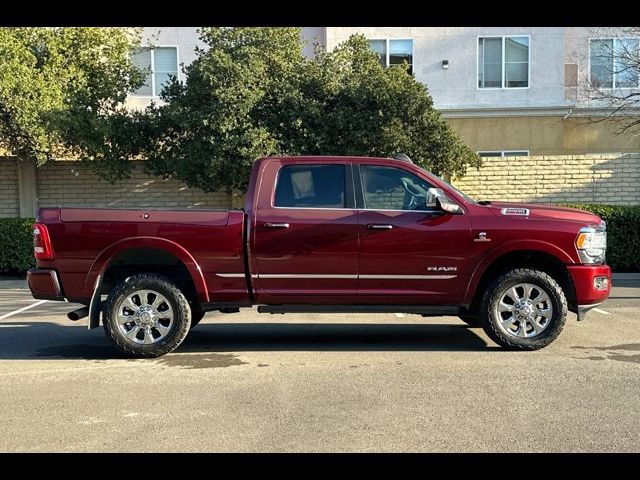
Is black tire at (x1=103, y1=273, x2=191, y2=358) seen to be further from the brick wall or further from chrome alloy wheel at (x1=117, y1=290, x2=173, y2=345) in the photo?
the brick wall

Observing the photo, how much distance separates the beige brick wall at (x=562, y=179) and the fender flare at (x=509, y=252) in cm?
854

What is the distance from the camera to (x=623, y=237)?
44.1 ft

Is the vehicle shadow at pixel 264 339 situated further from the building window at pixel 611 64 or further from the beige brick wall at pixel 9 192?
the building window at pixel 611 64

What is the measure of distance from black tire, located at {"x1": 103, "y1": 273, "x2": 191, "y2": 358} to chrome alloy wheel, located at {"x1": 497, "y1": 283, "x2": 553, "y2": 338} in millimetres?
3364

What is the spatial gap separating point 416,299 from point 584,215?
2.03 metres

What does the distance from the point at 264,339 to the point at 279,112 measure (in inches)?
260

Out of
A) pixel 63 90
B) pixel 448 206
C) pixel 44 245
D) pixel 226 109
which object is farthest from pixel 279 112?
pixel 44 245

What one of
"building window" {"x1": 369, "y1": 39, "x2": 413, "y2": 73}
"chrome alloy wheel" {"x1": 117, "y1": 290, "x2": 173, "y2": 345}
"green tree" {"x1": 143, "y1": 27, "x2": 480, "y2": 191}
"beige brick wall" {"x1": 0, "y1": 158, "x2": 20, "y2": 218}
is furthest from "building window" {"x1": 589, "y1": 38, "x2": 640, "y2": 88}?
"beige brick wall" {"x1": 0, "y1": 158, "x2": 20, "y2": 218}

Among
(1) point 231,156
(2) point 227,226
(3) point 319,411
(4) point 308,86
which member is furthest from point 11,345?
(4) point 308,86

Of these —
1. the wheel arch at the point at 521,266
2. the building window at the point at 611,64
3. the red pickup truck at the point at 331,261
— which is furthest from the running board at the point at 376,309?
the building window at the point at 611,64

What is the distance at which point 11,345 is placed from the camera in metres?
7.50

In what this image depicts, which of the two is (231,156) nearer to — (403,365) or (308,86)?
(308,86)

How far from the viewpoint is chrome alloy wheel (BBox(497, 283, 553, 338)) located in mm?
6648

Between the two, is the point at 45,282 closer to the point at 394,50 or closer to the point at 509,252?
the point at 509,252
